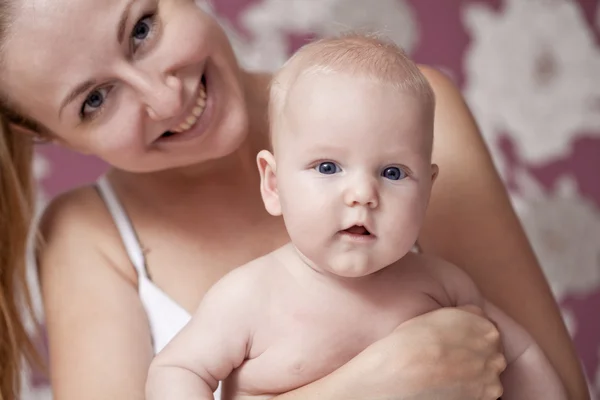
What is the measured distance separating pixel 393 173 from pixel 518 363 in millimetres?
344

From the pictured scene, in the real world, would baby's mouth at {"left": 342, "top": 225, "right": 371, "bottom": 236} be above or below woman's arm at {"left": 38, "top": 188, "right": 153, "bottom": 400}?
above

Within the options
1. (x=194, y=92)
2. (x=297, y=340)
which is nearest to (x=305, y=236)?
(x=297, y=340)

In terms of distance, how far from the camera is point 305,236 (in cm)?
98

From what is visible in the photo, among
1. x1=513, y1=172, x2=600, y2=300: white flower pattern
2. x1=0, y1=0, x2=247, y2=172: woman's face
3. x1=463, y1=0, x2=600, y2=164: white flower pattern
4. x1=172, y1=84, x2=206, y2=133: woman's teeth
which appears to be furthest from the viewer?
x1=463, y1=0, x2=600, y2=164: white flower pattern

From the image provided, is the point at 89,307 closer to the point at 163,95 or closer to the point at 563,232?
the point at 163,95

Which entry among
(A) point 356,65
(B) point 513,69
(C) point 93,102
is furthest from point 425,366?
(B) point 513,69

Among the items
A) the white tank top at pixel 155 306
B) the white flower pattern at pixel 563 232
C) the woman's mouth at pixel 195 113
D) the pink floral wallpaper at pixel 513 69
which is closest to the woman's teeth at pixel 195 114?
the woman's mouth at pixel 195 113

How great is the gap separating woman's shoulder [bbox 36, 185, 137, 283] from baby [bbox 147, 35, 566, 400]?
13.7 inches

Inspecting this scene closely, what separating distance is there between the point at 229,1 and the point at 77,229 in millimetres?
1263

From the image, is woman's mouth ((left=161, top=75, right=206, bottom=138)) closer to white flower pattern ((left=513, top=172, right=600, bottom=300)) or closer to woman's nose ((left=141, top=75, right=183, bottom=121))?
woman's nose ((left=141, top=75, right=183, bottom=121))

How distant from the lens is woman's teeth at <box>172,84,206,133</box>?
1.27 m

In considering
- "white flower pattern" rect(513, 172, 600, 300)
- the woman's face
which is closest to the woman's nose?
the woman's face

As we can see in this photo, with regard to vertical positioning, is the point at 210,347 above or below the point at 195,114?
below

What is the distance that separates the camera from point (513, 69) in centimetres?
248
